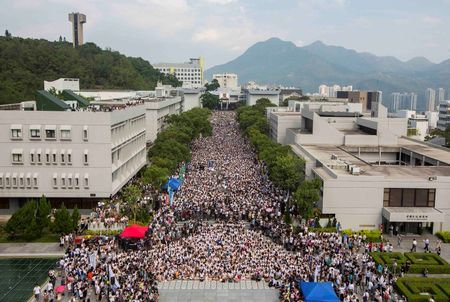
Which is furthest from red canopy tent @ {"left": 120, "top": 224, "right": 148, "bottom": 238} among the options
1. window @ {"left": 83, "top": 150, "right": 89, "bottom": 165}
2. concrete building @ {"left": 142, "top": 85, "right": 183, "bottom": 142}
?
concrete building @ {"left": 142, "top": 85, "right": 183, "bottom": 142}

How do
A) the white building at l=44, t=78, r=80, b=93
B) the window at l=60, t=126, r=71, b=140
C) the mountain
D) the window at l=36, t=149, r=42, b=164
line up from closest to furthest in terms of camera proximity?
1. the window at l=60, t=126, r=71, b=140
2. the window at l=36, t=149, r=42, b=164
3. the white building at l=44, t=78, r=80, b=93
4. the mountain

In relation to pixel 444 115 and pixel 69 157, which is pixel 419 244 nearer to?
pixel 69 157

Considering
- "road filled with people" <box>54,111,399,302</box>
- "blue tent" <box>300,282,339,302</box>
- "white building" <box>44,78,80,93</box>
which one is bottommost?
"road filled with people" <box>54,111,399,302</box>

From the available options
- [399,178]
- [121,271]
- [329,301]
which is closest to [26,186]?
[121,271]

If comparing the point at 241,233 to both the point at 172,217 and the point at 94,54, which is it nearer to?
the point at 172,217

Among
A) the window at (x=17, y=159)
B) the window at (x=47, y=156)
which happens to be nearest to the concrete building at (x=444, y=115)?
the window at (x=47, y=156)

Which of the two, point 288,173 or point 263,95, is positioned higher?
point 263,95

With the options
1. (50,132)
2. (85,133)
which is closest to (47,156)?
(50,132)

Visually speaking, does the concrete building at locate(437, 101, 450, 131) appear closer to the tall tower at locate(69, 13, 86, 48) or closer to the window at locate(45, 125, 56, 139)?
the window at locate(45, 125, 56, 139)
